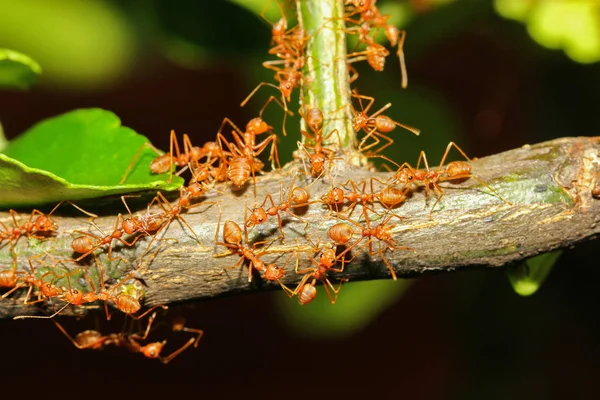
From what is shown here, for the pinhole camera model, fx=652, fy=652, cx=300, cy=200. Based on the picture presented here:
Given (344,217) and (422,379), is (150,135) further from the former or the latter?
(344,217)

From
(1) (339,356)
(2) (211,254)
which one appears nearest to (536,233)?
(2) (211,254)

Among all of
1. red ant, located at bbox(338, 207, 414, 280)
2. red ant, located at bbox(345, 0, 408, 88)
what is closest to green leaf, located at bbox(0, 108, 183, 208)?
red ant, located at bbox(338, 207, 414, 280)

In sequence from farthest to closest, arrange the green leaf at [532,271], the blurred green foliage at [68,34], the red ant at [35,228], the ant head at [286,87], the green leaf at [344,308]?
the blurred green foliage at [68,34] < the green leaf at [344,308] < the ant head at [286,87] < the green leaf at [532,271] < the red ant at [35,228]

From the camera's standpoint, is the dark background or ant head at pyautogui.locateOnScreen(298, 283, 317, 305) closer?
ant head at pyautogui.locateOnScreen(298, 283, 317, 305)

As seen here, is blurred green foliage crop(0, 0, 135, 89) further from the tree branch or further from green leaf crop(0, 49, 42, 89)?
the tree branch

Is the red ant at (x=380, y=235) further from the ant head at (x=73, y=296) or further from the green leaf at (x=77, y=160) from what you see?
the ant head at (x=73, y=296)

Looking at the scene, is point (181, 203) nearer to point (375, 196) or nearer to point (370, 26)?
point (375, 196)

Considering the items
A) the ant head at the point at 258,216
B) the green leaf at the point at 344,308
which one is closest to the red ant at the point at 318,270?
the ant head at the point at 258,216

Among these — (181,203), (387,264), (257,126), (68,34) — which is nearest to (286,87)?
(257,126)
